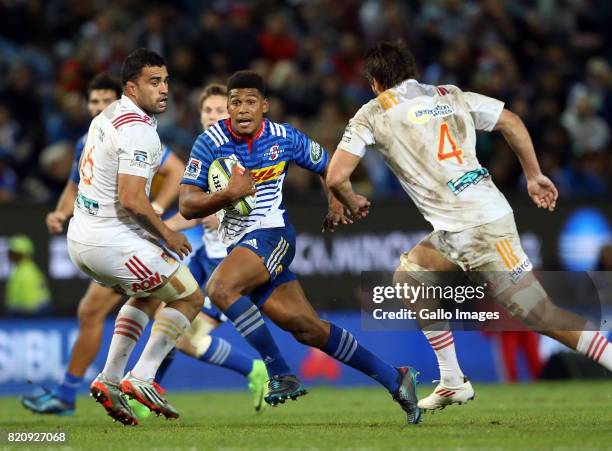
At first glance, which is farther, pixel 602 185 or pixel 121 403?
pixel 602 185

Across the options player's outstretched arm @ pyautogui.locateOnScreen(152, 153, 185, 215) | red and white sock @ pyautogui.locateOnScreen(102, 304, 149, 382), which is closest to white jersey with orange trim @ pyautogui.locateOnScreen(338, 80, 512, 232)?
red and white sock @ pyautogui.locateOnScreen(102, 304, 149, 382)

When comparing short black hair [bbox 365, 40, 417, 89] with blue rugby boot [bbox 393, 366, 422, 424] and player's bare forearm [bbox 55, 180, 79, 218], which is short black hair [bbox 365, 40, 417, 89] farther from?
player's bare forearm [bbox 55, 180, 79, 218]

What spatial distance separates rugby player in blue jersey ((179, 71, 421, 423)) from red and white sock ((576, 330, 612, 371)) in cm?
133

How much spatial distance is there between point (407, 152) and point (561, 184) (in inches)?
338

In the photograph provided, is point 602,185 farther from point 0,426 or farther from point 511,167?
point 0,426

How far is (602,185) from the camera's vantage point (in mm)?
16359

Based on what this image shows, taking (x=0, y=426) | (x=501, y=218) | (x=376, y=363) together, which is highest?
(x=501, y=218)

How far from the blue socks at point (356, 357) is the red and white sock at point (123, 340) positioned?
1553 mm

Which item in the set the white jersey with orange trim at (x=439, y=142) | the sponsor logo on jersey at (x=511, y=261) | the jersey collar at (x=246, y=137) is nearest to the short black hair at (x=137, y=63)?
the jersey collar at (x=246, y=137)

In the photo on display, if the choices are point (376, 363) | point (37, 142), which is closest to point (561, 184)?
point (37, 142)

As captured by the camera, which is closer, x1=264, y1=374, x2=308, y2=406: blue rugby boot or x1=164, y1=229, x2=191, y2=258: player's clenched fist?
x1=264, y1=374, x2=308, y2=406: blue rugby boot

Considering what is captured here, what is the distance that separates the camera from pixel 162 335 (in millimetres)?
8961

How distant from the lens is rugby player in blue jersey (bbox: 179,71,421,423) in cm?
848
